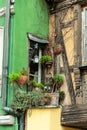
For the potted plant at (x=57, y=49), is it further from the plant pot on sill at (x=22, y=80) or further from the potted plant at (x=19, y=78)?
the plant pot on sill at (x=22, y=80)

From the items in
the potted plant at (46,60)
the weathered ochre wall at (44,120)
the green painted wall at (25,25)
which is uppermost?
the green painted wall at (25,25)

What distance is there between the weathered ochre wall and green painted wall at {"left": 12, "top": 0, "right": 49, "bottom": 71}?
125 centimetres

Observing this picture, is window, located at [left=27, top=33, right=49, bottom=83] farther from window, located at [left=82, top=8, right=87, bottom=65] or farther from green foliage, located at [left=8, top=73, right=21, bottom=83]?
window, located at [left=82, top=8, right=87, bottom=65]

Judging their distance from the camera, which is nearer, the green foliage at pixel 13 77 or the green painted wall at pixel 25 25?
the green foliage at pixel 13 77

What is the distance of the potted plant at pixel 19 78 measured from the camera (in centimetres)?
1057

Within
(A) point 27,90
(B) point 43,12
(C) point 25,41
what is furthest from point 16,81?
(B) point 43,12

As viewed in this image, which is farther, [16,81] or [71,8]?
[71,8]

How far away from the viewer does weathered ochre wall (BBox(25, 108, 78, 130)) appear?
33.9 feet

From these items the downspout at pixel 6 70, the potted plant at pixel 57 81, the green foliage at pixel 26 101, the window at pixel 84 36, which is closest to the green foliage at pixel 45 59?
the potted plant at pixel 57 81

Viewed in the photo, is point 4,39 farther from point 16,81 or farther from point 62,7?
point 62,7

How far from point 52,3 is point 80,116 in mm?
3458

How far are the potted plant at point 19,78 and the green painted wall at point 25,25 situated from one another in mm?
167

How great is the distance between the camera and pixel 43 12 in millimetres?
12039

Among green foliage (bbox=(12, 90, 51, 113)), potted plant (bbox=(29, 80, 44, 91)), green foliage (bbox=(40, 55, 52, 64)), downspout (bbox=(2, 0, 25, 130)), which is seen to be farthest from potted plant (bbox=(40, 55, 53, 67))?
green foliage (bbox=(12, 90, 51, 113))
